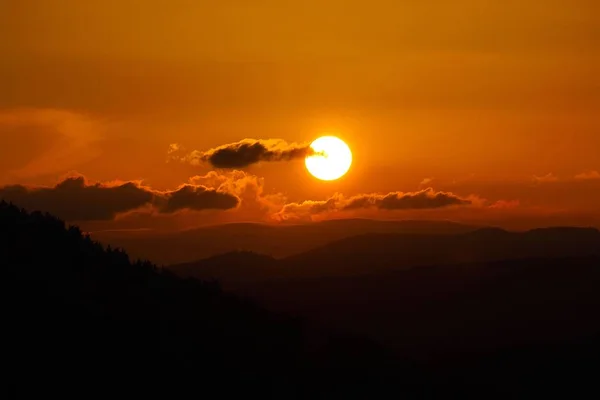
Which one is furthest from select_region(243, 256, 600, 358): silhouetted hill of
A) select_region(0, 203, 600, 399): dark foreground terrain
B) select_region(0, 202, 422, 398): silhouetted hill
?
select_region(0, 202, 422, 398): silhouetted hill

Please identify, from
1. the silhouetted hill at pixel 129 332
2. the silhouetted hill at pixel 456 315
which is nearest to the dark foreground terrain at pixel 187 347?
the silhouetted hill at pixel 129 332

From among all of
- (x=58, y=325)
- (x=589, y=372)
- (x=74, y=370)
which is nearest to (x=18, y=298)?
(x=58, y=325)

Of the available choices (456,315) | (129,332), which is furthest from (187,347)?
(456,315)

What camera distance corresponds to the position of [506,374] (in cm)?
11906

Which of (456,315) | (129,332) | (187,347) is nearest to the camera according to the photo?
(129,332)

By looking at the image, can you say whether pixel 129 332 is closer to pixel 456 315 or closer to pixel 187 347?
pixel 187 347

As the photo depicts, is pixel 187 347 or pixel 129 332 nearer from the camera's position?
pixel 129 332

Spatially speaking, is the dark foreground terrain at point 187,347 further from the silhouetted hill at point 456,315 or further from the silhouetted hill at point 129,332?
the silhouetted hill at point 456,315

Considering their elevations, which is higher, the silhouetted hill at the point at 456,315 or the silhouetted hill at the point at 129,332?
the silhouetted hill at the point at 129,332

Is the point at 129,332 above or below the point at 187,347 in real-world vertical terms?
above

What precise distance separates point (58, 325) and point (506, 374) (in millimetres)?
66897

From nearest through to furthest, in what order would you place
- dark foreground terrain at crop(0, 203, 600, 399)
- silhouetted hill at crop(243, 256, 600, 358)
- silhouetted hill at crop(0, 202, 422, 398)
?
silhouetted hill at crop(0, 202, 422, 398) → dark foreground terrain at crop(0, 203, 600, 399) → silhouetted hill at crop(243, 256, 600, 358)

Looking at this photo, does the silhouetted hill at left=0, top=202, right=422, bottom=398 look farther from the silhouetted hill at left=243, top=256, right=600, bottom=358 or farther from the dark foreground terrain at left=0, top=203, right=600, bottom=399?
the silhouetted hill at left=243, top=256, right=600, bottom=358

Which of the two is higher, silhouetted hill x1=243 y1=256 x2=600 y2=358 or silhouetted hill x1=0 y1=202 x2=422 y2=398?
silhouetted hill x1=0 y1=202 x2=422 y2=398
